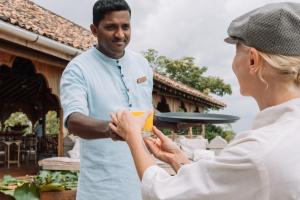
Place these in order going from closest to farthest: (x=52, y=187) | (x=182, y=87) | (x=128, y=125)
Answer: (x=128, y=125) → (x=52, y=187) → (x=182, y=87)

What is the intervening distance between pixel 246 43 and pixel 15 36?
17.5 feet

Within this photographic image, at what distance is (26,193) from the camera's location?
201 inches

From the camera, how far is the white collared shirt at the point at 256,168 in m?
1.07

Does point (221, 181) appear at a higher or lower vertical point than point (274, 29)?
lower

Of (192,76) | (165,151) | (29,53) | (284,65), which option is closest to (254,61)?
(284,65)

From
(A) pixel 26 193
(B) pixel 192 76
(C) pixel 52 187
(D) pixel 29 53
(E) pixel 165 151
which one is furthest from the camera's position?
(B) pixel 192 76

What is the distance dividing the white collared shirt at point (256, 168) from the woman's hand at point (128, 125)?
1.00 ft

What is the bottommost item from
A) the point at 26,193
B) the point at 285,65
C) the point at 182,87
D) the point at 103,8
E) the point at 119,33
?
the point at 26,193

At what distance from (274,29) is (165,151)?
74cm

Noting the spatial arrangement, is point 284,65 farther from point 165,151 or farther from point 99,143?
point 99,143

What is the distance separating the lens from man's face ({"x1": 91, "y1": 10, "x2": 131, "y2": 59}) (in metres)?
2.34

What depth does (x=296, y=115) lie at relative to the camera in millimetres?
1174

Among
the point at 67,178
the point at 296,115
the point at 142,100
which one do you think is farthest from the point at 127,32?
the point at 67,178

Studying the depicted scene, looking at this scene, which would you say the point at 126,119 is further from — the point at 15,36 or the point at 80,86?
the point at 15,36
